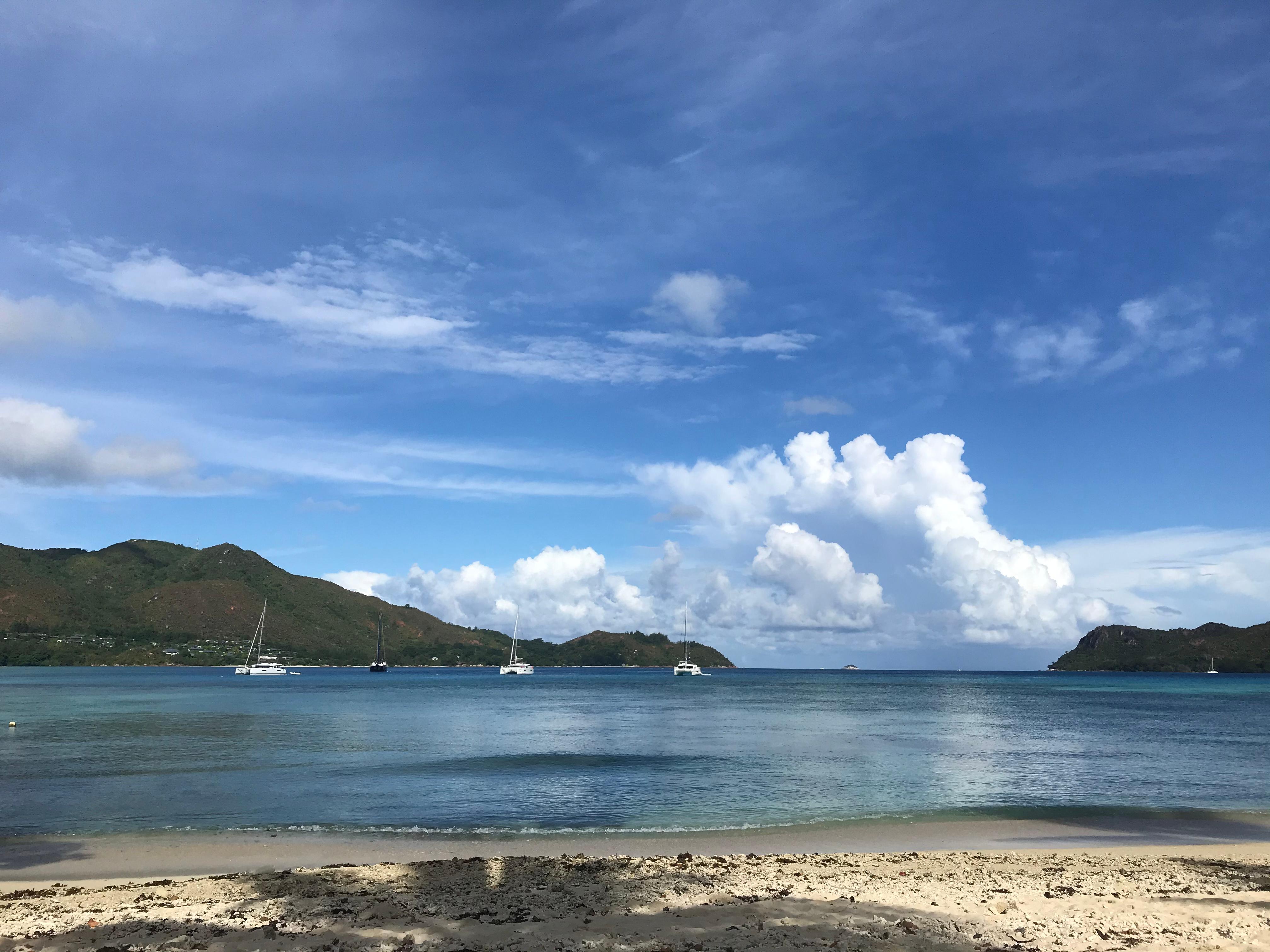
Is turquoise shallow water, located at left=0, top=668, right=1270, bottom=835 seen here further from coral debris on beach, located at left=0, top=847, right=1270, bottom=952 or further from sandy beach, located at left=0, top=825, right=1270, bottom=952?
coral debris on beach, located at left=0, top=847, right=1270, bottom=952

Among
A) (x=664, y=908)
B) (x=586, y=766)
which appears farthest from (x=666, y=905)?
(x=586, y=766)

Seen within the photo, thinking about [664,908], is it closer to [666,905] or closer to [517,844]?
[666,905]

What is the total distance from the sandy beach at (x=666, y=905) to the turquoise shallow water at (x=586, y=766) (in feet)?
22.3

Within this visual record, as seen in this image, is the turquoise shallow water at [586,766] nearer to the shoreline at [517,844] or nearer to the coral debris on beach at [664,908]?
the shoreline at [517,844]

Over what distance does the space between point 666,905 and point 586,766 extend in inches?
1065

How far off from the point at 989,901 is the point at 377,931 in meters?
10.2

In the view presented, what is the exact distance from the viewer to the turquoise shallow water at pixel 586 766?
26.5m

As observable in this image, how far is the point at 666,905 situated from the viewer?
46.5 feet

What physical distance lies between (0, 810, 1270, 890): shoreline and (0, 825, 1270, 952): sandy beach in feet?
1.88

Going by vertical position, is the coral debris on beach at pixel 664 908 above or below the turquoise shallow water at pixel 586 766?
above

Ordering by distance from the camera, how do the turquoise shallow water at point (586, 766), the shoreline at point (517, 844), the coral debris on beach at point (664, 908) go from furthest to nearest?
the turquoise shallow water at point (586, 766) → the shoreline at point (517, 844) → the coral debris on beach at point (664, 908)

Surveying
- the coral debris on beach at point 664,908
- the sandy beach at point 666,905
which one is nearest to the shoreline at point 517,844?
the sandy beach at point 666,905

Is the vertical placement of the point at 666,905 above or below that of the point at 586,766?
above

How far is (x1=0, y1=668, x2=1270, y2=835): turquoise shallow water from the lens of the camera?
2652 cm
